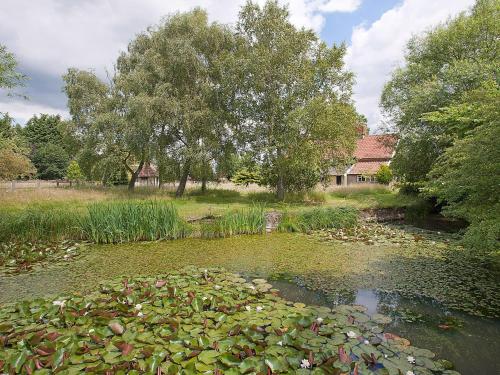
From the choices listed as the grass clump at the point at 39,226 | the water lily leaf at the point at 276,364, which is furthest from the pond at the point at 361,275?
the water lily leaf at the point at 276,364

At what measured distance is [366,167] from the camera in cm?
3609

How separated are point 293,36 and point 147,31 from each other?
33.4 ft

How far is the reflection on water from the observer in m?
3.90

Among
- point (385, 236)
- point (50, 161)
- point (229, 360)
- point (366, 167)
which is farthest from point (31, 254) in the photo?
point (50, 161)

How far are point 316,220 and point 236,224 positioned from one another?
319cm

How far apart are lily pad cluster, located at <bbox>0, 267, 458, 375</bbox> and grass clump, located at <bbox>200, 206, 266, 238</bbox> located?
563cm

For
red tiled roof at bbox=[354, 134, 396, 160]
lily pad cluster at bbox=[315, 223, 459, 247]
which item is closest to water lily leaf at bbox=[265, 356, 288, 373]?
lily pad cluster at bbox=[315, 223, 459, 247]

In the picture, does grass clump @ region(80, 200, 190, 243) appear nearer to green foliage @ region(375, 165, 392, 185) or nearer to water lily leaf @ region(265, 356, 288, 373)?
water lily leaf @ region(265, 356, 288, 373)

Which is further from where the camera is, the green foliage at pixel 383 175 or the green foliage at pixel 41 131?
the green foliage at pixel 41 131

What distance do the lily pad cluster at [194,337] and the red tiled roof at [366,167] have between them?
32.2m

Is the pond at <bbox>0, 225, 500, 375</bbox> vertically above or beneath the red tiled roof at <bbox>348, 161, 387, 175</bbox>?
beneath

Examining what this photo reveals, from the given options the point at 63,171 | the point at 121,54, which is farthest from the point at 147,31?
the point at 63,171

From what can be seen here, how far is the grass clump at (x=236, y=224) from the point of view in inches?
428

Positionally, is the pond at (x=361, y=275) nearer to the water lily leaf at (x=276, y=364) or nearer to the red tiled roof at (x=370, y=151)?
the water lily leaf at (x=276, y=364)
